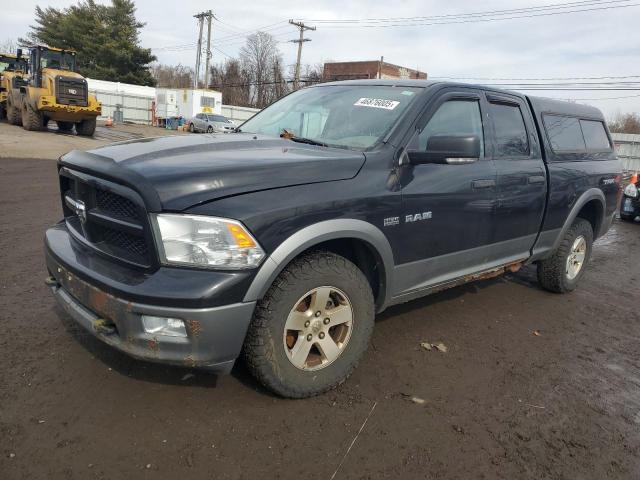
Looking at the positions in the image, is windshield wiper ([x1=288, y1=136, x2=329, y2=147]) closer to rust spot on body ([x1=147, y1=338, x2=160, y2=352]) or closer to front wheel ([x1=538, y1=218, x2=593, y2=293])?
rust spot on body ([x1=147, y1=338, x2=160, y2=352])

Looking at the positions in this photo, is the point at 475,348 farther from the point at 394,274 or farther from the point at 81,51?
the point at 81,51

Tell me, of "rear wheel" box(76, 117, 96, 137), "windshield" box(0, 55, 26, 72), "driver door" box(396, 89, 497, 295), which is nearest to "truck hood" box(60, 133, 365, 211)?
"driver door" box(396, 89, 497, 295)

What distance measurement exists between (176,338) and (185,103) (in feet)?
120

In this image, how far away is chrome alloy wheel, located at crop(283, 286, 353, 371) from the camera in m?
2.61

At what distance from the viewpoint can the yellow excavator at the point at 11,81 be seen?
20281 mm

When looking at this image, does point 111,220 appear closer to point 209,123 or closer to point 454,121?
point 454,121

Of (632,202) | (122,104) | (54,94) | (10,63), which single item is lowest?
(632,202)

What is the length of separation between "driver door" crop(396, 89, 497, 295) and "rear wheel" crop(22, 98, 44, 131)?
1912 cm

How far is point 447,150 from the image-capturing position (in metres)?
2.89

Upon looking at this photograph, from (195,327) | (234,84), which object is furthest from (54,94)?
(234,84)

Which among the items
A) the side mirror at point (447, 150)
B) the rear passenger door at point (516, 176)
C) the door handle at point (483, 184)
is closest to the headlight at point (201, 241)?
the side mirror at point (447, 150)

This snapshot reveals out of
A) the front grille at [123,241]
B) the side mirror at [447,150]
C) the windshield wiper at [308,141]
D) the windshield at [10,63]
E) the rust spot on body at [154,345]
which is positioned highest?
the windshield at [10,63]

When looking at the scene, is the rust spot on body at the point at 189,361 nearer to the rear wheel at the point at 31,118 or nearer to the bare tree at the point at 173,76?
the rear wheel at the point at 31,118

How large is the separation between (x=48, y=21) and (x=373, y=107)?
66676 mm
